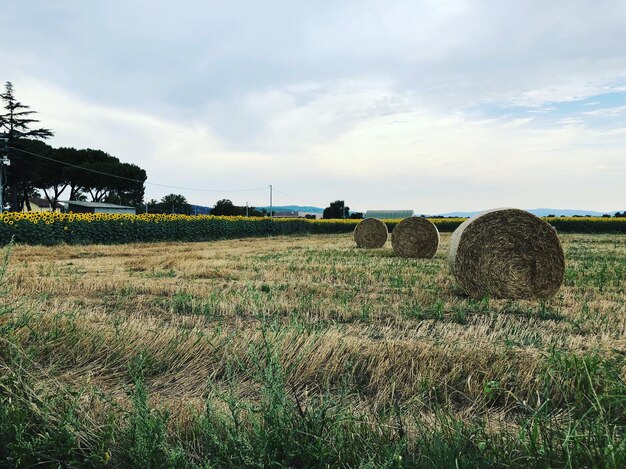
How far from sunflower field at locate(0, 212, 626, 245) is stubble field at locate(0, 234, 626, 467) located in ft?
47.4

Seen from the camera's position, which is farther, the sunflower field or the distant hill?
the distant hill

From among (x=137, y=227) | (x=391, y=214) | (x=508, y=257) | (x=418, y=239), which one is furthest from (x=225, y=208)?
(x=508, y=257)

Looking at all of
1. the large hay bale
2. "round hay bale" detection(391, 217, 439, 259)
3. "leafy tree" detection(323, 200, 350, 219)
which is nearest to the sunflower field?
"round hay bale" detection(391, 217, 439, 259)

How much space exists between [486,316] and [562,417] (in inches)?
134

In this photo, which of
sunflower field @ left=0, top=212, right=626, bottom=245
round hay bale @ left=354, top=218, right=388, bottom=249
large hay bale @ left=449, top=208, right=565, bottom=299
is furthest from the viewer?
round hay bale @ left=354, top=218, right=388, bottom=249

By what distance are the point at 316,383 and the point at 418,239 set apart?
511 inches

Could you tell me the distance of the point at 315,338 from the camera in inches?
166

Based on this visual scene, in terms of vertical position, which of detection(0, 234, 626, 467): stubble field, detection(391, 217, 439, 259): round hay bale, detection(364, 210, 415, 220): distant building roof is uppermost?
detection(364, 210, 415, 220): distant building roof

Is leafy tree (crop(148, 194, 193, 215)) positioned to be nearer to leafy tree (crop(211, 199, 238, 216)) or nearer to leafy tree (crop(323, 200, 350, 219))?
leafy tree (crop(211, 199, 238, 216))

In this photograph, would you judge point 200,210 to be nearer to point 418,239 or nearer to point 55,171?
point 55,171

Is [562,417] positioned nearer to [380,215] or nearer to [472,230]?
[472,230]

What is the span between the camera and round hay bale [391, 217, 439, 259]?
16.2 meters

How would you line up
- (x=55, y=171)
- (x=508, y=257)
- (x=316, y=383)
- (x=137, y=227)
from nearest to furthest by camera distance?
(x=316, y=383)
(x=508, y=257)
(x=137, y=227)
(x=55, y=171)

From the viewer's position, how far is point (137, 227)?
81.7 feet
